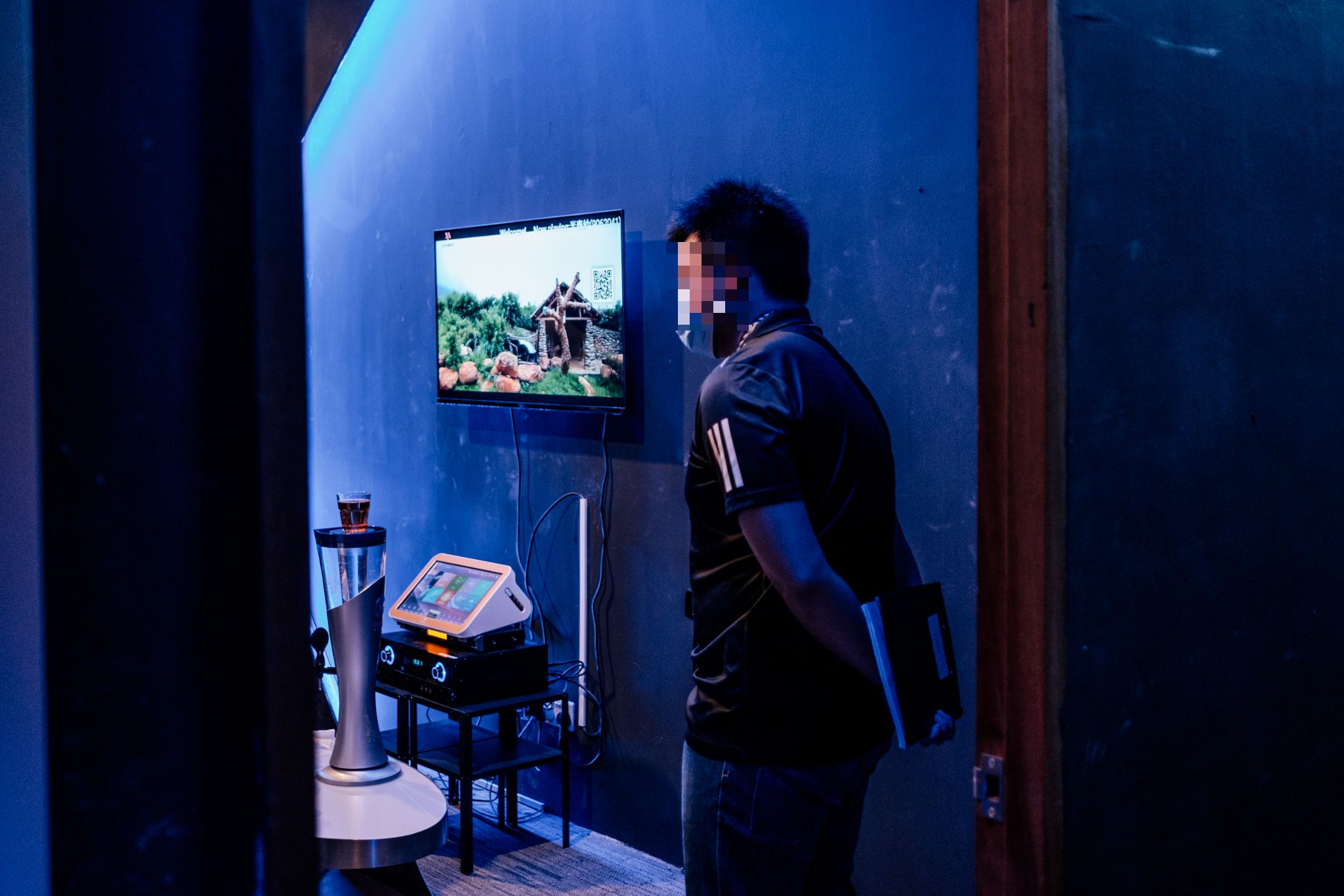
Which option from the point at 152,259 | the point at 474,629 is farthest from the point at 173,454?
the point at 474,629

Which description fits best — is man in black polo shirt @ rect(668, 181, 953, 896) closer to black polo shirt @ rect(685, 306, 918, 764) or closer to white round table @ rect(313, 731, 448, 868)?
black polo shirt @ rect(685, 306, 918, 764)

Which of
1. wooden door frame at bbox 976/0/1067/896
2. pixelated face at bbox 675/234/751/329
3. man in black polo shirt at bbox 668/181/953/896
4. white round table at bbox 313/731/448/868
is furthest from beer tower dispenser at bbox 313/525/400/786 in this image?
wooden door frame at bbox 976/0/1067/896

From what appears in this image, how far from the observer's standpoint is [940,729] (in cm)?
175

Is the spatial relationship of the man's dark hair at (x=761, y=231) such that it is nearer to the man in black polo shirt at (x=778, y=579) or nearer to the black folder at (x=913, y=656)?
the man in black polo shirt at (x=778, y=579)

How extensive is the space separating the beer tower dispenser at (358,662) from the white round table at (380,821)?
0.04m

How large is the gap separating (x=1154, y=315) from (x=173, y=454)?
116 cm

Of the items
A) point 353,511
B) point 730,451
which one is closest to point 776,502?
point 730,451

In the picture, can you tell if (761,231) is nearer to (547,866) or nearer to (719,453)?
(719,453)

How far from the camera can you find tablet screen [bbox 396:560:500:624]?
151 inches

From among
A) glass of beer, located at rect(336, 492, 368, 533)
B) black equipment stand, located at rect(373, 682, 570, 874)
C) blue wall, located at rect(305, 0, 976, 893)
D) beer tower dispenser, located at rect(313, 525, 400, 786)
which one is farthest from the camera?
black equipment stand, located at rect(373, 682, 570, 874)

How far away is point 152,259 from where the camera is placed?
0.62 m

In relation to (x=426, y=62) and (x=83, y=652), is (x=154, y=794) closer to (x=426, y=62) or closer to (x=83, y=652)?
(x=83, y=652)

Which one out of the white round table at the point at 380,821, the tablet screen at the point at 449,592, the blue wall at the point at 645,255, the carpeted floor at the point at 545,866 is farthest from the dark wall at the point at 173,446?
the tablet screen at the point at 449,592

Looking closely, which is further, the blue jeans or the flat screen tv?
the flat screen tv
